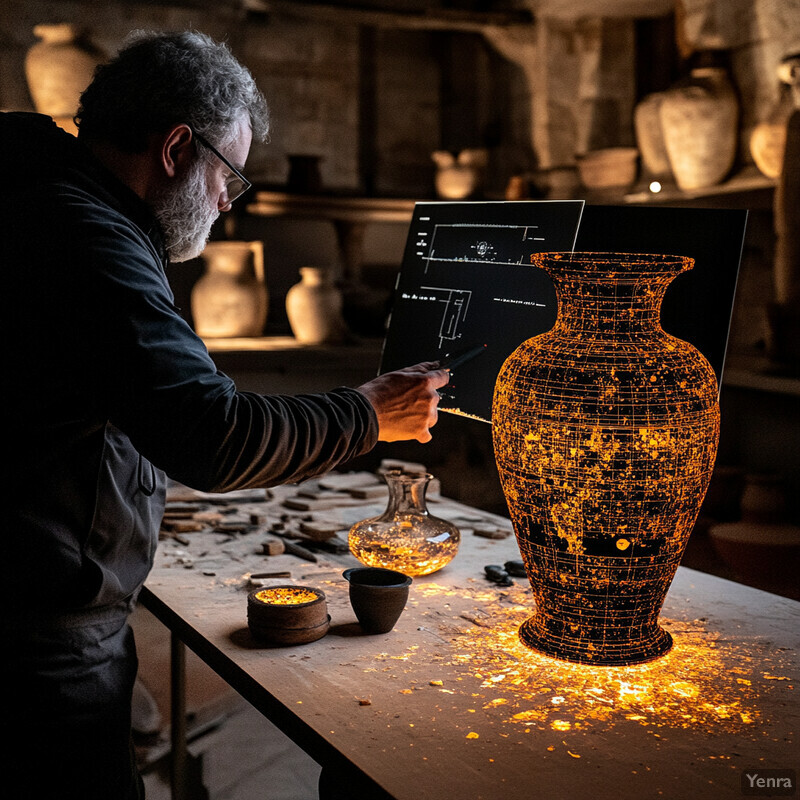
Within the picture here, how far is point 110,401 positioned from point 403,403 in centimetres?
51

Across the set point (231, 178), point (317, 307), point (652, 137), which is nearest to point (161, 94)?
point (231, 178)

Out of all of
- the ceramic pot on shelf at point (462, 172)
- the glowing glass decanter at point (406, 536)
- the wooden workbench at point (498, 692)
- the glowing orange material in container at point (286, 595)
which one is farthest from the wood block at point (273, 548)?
the ceramic pot on shelf at point (462, 172)

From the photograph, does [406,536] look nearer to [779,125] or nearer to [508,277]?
[508,277]

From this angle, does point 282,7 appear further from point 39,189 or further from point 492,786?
point 492,786

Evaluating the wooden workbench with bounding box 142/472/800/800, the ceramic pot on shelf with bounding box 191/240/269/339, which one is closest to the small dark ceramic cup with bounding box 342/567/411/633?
the wooden workbench with bounding box 142/472/800/800

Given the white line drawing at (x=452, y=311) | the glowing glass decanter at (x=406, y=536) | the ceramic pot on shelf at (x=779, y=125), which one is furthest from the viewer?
the ceramic pot on shelf at (x=779, y=125)

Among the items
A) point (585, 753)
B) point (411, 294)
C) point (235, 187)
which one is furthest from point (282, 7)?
point (585, 753)

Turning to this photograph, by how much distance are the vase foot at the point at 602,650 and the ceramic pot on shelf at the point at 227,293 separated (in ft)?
13.1

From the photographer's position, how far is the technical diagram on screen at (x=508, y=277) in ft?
5.85

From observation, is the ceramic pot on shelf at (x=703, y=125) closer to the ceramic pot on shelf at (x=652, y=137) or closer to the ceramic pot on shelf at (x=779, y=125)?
the ceramic pot on shelf at (x=652, y=137)

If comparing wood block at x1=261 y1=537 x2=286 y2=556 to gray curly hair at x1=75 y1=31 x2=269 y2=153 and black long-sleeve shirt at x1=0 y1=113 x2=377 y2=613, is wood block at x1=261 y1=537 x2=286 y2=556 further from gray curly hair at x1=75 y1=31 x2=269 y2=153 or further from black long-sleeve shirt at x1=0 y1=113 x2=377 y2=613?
gray curly hair at x1=75 y1=31 x2=269 y2=153

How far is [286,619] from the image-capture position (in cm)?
154

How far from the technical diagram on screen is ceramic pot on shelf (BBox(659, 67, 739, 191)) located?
2725 millimetres

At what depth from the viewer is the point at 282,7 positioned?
530 cm
